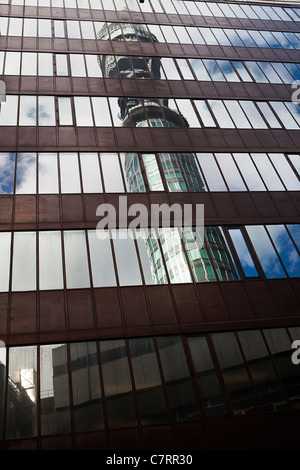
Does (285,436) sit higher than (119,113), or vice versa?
(119,113)

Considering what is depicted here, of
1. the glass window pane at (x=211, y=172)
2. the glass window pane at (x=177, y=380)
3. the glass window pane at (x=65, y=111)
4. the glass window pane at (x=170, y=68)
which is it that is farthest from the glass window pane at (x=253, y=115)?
the glass window pane at (x=177, y=380)

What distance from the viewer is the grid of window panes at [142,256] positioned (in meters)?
14.9

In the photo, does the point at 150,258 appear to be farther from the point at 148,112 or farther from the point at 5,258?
the point at 148,112

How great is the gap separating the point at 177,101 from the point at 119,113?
13.1 ft

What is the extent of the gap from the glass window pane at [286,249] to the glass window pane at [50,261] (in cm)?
1006

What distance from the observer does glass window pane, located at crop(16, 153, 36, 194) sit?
17234 mm

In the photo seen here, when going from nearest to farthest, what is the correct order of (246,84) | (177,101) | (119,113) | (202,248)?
(202,248), (119,113), (177,101), (246,84)

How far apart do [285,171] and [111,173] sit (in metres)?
9.76

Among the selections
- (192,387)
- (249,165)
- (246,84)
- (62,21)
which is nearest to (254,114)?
(246,84)

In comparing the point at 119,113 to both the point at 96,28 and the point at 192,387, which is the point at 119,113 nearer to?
the point at 96,28

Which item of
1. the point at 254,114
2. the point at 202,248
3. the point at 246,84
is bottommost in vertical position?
the point at 202,248

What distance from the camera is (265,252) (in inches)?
666

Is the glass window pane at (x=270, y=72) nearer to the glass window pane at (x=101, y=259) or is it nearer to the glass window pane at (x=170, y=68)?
the glass window pane at (x=170, y=68)

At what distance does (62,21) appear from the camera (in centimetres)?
2586
